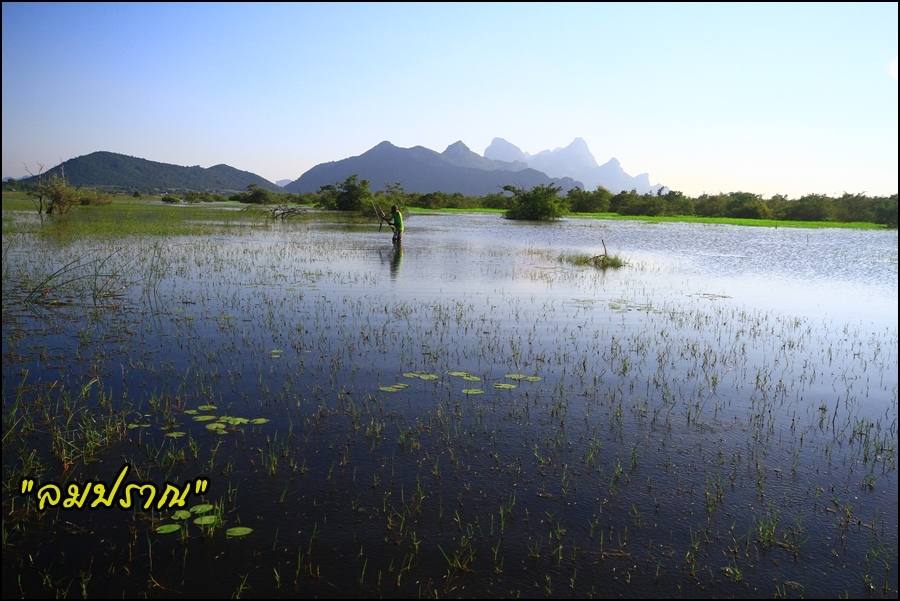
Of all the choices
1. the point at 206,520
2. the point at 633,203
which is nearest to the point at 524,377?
the point at 206,520

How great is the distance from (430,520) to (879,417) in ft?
24.6

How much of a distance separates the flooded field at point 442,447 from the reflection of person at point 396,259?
629 centimetres

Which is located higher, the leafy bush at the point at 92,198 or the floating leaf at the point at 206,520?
the leafy bush at the point at 92,198

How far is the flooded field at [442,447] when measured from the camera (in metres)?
4.77

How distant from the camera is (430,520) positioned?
17.7ft

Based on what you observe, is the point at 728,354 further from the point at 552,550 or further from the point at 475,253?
the point at 475,253

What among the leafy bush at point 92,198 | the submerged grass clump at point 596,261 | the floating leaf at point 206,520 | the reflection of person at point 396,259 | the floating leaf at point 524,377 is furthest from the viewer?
the leafy bush at point 92,198

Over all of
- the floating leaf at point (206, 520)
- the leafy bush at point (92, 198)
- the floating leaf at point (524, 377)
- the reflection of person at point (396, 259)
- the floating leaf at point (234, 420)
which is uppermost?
the leafy bush at point (92, 198)

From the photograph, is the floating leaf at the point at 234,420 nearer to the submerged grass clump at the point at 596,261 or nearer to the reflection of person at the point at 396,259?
the reflection of person at the point at 396,259

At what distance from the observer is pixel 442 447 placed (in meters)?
6.94

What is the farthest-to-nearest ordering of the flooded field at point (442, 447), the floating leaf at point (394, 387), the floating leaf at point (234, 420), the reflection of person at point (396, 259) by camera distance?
the reflection of person at point (396, 259) → the floating leaf at point (394, 387) → the floating leaf at point (234, 420) → the flooded field at point (442, 447)

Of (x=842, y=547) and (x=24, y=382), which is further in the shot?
(x=24, y=382)

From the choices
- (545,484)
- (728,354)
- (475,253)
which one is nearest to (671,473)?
(545,484)

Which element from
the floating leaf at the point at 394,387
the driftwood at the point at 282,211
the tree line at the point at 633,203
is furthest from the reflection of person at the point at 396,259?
the tree line at the point at 633,203
